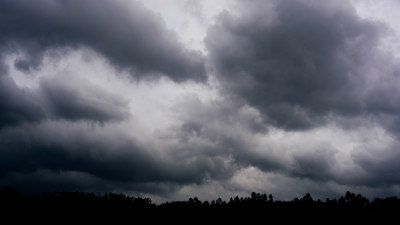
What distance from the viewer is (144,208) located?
611 feet

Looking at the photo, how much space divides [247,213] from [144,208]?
206 feet

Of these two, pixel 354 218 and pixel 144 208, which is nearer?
pixel 354 218

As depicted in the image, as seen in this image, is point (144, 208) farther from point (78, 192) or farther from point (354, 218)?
point (354, 218)

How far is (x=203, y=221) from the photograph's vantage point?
180m

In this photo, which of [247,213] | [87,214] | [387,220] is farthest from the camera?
[247,213]

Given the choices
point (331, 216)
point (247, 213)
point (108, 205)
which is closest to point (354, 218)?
point (331, 216)

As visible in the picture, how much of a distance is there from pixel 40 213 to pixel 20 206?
10501mm

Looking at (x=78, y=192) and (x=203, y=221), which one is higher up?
(x=78, y=192)

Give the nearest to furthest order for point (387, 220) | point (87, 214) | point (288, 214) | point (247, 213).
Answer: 1. point (387, 220)
2. point (87, 214)
3. point (288, 214)
4. point (247, 213)

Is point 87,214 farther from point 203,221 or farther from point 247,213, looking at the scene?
point 247,213

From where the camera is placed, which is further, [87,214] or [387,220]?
[87,214]

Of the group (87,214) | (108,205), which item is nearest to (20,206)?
(87,214)

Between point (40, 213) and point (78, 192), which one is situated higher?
point (78, 192)

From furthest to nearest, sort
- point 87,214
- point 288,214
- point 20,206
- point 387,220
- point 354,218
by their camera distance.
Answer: point 288,214 → point 87,214 → point 20,206 → point 354,218 → point 387,220
